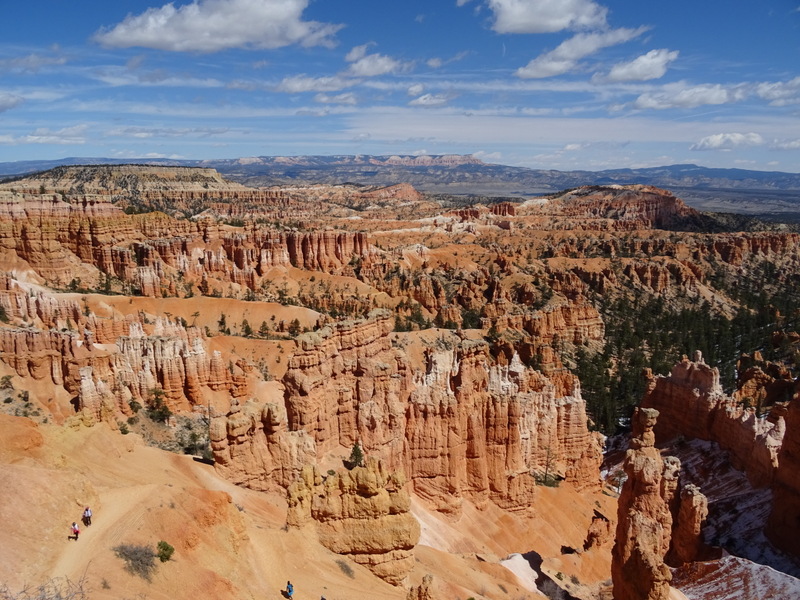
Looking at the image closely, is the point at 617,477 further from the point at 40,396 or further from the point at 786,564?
the point at 40,396

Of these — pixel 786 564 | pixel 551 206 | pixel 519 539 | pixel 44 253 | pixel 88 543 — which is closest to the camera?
pixel 88 543

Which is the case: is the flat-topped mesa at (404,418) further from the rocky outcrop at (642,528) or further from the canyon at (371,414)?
the rocky outcrop at (642,528)

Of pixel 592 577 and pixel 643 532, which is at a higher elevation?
pixel 643 532

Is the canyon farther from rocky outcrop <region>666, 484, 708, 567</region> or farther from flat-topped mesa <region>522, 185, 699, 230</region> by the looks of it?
flat-topped mesa <region>522, 185, 699, 230</region>

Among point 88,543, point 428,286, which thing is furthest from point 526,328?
point 88,543

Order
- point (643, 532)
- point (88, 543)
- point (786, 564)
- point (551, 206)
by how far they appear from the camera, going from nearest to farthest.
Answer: point (88, 543) < point (643, 532) < point (786, 564) < point (551, 206)

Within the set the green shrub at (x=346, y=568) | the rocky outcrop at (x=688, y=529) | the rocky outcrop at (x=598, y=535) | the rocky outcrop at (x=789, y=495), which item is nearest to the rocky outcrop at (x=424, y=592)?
the green shrub at (x=346, y=568)
